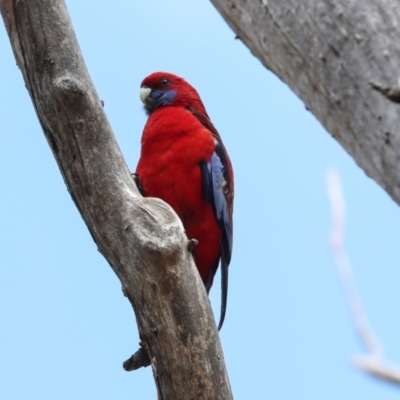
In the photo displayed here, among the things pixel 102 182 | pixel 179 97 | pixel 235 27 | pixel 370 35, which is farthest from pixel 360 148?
pixel 179 97

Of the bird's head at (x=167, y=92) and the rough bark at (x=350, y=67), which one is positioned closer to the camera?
the rough bark at (x=350, y=67)

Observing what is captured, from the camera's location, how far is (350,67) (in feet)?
5.25

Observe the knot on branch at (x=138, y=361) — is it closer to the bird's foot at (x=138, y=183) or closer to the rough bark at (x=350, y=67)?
the bird's foot at (x=138, y=183)

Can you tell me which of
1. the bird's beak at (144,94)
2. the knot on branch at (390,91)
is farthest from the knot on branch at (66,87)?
the bird's beak at (144,94)

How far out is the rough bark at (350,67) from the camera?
154 centimetres

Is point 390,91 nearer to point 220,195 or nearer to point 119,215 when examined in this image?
point 119,215

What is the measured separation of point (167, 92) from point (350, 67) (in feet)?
11.4

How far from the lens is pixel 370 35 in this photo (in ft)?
5.23

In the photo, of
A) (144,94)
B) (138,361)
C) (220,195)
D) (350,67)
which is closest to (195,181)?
(220,195)

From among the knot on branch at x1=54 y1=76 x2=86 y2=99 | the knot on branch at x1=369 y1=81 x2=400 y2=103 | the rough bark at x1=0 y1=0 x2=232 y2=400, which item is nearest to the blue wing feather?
the rough bark at x1=0 y1=0 x2=232 y2=400

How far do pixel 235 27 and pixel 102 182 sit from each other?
4.08ft

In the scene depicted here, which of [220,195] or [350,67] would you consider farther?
[220,195]

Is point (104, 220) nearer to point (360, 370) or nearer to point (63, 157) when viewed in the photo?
point (63, 157)

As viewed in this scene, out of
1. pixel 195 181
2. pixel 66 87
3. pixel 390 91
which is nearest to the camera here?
pixel 390 91
